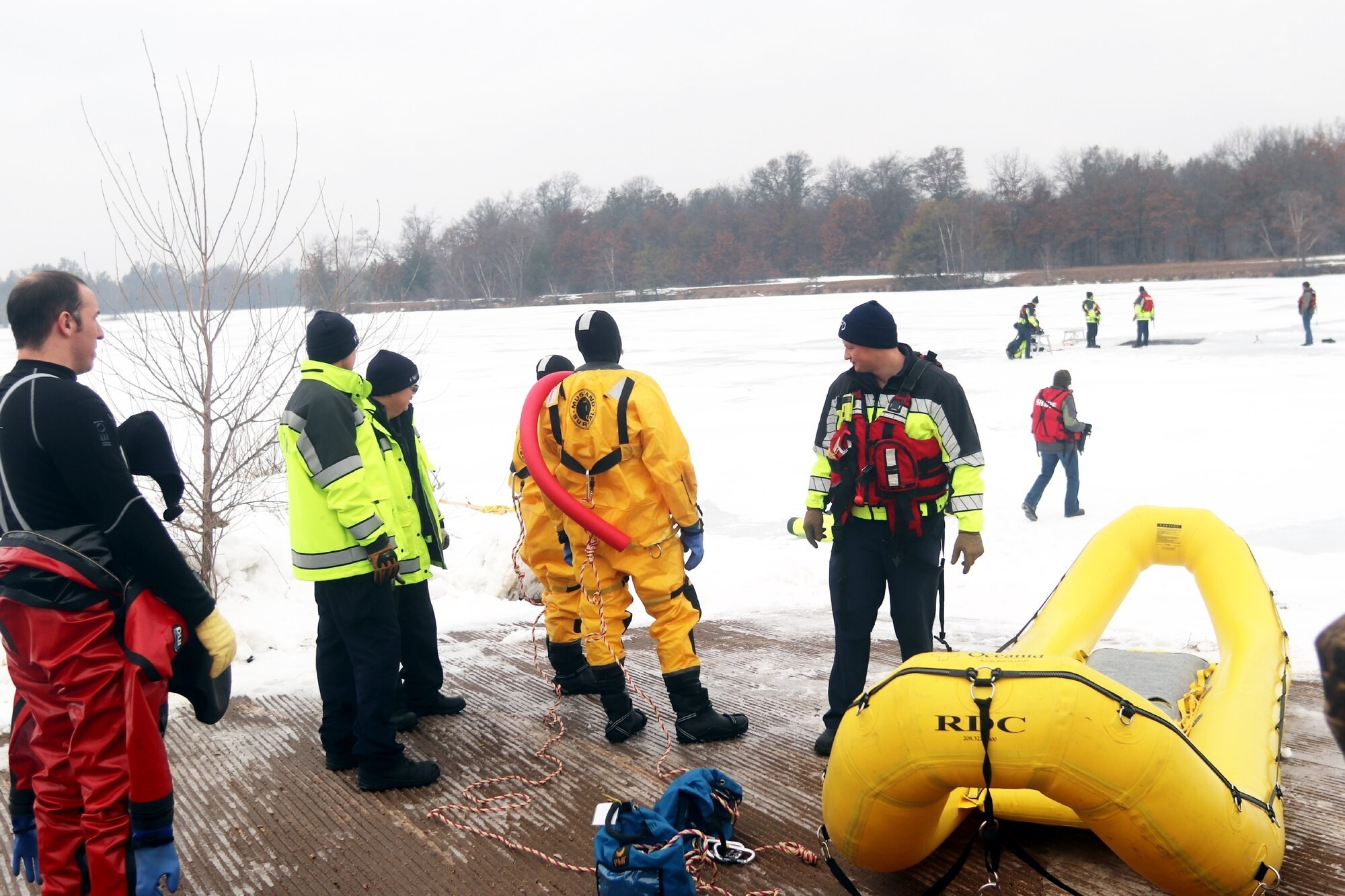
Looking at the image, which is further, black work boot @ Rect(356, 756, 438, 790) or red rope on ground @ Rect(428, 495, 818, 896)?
black work boot @ Rect(356, 756, 438, 790)

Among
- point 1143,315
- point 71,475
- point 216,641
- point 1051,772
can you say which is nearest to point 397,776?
point 216,641

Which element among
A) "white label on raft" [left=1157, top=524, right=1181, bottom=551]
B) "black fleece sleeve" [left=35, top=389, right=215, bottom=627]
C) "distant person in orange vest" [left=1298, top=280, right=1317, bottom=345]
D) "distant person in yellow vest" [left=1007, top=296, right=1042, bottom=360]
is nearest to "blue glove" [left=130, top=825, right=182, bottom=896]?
"black fleece sleeve" [left=35, top=389, right=215, bottom=627]

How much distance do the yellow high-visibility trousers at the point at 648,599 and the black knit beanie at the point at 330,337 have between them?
1.28 metres

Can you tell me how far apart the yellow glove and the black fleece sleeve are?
4 centimetres

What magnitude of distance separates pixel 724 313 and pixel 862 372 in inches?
1517

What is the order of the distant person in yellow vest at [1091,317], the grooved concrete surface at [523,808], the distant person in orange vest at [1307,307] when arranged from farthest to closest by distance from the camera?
the distant person in yellow vest at [1091,317] < the distant person in orange vest at [1307,307] < the grooved concrete surface at [523,808]

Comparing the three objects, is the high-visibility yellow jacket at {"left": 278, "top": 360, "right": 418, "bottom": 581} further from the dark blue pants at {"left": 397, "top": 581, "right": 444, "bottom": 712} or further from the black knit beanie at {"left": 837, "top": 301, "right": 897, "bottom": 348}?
the black knit beanie at {"left": 837, "top": 301, "right": 897, "bottom": 348}

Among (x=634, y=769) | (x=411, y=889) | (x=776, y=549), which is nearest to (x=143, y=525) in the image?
(x=411, y=889)

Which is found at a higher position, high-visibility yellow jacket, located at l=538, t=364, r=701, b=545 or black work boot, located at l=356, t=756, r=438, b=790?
high-visibility yellow jacket, located at l=538, t=364, r=701, b=545

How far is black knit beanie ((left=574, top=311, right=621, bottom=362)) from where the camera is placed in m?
4.22

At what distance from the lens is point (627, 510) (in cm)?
418

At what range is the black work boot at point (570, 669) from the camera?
191 inches

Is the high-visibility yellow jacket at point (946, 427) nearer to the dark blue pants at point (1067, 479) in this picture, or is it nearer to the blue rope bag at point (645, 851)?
the blue rope bag at point (645, 851)

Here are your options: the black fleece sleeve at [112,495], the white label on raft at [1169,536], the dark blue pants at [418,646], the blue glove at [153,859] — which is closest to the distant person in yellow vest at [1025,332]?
the white label on raft at [1169,536]
